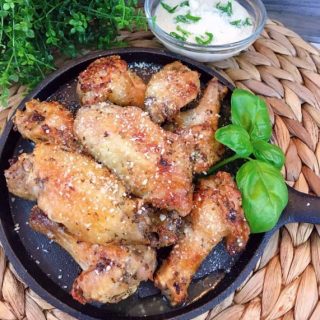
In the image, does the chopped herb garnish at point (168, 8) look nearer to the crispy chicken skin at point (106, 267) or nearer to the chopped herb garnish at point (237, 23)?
the chopped herb garnish at point (237, 23)

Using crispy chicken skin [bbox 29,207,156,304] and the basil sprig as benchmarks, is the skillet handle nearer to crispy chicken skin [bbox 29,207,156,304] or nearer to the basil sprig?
the basil sprig

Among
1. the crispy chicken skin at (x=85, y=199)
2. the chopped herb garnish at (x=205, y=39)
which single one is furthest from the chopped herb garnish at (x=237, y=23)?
the crispy chicken skin at (x=85, y=199)

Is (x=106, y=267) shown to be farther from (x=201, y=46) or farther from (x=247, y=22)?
(x=247, y=22)

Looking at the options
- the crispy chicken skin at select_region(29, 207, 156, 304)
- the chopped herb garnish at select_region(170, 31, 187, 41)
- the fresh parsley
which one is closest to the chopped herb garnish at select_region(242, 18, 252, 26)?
the chopped herb garnish at select_region(170, 31, 187, 41)

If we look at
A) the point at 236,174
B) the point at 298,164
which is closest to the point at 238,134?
the point at 236,174

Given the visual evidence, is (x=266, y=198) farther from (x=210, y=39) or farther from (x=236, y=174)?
(x=210, y=39)

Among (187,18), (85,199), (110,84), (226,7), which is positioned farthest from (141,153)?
(226,7)
